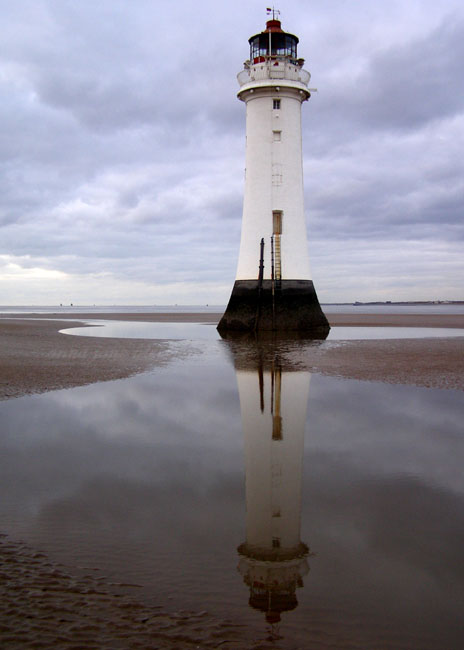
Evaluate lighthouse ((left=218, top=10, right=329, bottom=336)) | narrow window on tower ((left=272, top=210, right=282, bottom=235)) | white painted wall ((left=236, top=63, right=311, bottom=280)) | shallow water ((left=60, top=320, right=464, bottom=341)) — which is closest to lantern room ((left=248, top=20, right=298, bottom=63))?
lighthouse ((left=218, top=10, right=329, bottom=336))

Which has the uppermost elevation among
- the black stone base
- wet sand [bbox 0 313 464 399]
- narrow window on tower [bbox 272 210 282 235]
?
narrow window on tower [bbox 272 210 282 235]

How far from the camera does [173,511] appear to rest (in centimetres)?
509

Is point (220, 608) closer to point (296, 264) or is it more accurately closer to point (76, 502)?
point (76, 502)

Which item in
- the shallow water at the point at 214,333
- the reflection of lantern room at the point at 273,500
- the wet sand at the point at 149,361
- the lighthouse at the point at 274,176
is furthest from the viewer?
the shallow water at the point at 214,333

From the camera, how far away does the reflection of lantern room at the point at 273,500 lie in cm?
388

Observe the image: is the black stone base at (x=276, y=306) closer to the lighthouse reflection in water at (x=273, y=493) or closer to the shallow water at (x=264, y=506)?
the lighthouse reflection in water at (x=273, y=493)

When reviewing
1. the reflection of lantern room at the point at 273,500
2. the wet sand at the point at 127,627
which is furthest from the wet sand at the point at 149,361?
the wet sand at the point at 127,627

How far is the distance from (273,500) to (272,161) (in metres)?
A: 21.2

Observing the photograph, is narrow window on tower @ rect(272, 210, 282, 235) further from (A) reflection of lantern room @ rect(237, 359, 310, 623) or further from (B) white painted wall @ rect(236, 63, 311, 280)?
(A) reflection of lantern room @ rect(237, 359, 310, 623)

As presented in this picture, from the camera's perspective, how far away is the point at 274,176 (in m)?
24.6

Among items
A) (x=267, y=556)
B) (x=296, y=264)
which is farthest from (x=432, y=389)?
(x=296, y=264)

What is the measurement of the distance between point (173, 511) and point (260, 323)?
21.0m

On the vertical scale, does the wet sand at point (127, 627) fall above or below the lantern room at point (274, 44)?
Result: below

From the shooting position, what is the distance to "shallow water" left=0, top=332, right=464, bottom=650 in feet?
11.8
